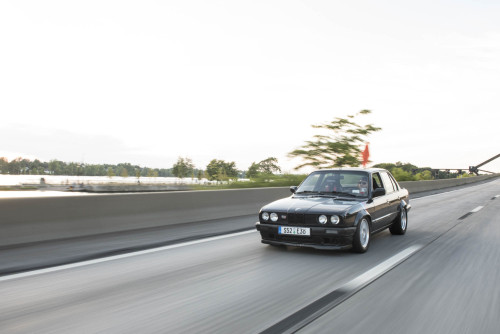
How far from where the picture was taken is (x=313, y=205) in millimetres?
6738

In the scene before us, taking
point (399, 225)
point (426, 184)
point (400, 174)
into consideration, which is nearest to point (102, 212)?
point (399, 225)

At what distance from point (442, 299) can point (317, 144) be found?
21.6m

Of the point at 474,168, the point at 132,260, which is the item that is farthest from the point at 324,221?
the point at 474,168

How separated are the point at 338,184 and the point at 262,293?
3.81 m

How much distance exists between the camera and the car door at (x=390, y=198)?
8.23 meters

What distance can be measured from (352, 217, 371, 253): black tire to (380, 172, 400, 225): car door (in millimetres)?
1195

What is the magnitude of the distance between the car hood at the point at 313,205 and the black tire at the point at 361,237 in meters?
0.34

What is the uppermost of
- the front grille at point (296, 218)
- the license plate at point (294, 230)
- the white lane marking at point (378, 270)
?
→ the front grille at point (296, 218)

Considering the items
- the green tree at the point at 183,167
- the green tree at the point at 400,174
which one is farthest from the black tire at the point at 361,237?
the green tree at the point at 183,167

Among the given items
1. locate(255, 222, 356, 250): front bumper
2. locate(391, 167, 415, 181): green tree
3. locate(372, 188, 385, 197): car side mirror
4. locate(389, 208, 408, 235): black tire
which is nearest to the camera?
locate(255, 222, 356, 250): front bumper

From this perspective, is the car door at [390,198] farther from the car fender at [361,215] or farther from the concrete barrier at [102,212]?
the concrete barrier at [102,212]

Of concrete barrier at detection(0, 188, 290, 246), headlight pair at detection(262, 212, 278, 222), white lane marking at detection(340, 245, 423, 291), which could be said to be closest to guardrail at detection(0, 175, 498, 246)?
concrete barrier at detection(0, 188, 290, 246)

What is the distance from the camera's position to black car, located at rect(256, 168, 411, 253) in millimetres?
6418

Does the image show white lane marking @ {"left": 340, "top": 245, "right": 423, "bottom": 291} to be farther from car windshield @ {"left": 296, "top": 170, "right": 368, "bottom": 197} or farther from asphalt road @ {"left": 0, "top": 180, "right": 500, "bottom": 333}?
car windshield @ {"left": 296, "top": 170, "right": 368, "bottom": 197}
